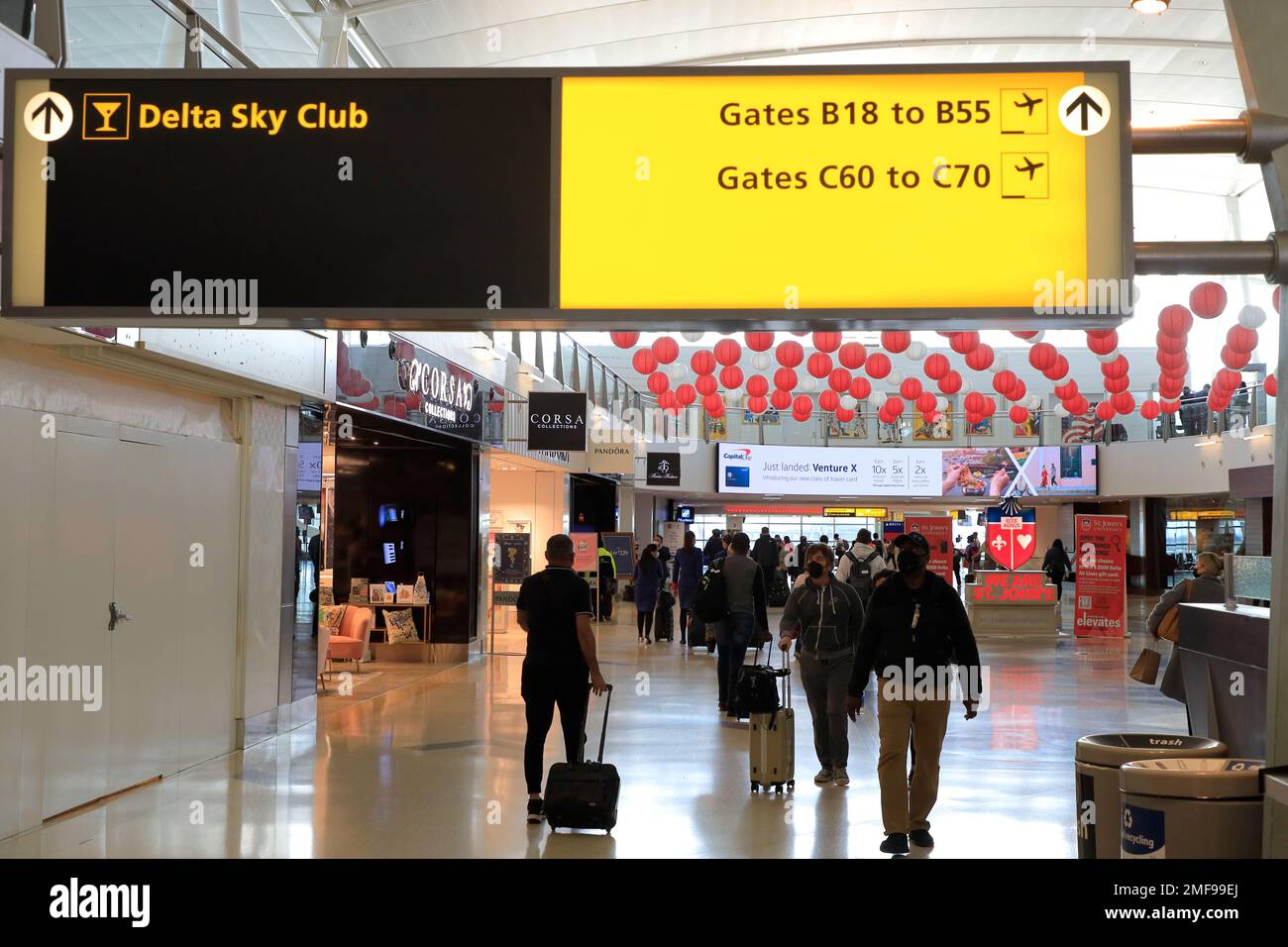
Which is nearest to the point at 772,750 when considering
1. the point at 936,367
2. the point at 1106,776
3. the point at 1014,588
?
the point at 1106,776

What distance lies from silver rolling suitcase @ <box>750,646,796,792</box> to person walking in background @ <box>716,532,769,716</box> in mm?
2391

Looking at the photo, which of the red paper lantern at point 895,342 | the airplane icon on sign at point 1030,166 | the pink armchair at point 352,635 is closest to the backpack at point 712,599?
the pink armchair at point 352,635

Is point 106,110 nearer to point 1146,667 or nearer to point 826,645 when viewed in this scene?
point 826,645

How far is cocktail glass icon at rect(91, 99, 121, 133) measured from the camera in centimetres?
367

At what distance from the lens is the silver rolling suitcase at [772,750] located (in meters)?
7.49

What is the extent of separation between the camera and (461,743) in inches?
366

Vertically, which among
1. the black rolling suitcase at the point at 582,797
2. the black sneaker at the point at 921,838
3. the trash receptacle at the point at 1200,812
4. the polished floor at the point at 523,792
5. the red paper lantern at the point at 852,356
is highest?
the red paper lantern at the point at 852,356

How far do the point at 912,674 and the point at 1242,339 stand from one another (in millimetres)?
12400

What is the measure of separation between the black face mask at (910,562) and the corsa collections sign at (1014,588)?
1516 centimetres

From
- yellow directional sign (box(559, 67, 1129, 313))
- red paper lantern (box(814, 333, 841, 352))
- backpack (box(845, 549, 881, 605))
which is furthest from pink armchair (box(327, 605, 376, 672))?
yellow directional sign (box(559, 67, 1129, 313))

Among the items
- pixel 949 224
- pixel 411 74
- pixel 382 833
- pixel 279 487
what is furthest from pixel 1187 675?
pixel 279 487

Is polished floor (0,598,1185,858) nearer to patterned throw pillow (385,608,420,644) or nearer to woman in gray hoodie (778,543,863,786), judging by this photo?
woman in gray hoodie (778,543,863,786)

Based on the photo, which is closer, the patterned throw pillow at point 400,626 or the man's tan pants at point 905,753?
the man's tan pants at point 905,753

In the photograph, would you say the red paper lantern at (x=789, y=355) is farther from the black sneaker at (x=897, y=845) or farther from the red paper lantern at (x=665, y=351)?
the black sneaker at (x=897, y=845)
